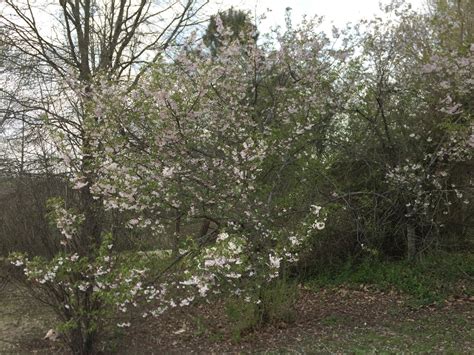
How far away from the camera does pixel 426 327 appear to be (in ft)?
23.7

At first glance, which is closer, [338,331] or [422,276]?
[338,331]

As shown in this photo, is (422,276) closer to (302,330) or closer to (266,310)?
(302,330)

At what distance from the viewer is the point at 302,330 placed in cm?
762

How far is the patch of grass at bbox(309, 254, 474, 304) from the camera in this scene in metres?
8.81

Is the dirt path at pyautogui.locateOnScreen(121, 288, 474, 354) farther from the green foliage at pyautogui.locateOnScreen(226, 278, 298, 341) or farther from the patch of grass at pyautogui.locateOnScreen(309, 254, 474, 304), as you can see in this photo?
the patch of grass at pyautogui.locateOnScreen(309, 254, 474, 304)

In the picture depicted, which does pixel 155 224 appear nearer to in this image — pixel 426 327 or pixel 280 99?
pixel 280 99

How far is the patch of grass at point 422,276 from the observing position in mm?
8812

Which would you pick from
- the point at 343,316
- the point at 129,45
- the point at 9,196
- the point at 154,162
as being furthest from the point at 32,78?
the point at 343,316

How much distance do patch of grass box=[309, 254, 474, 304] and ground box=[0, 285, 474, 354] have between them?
0.26m

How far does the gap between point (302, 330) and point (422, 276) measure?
2.98m

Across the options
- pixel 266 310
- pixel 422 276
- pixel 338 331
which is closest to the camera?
pixel 338 331

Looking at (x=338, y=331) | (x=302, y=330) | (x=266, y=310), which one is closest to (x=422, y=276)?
(x=338, y=331)

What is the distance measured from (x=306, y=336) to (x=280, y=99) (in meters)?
3.45

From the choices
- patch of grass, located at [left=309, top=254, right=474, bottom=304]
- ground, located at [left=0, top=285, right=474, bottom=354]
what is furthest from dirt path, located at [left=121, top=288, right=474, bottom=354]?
patch of grass, located at [left=309, top=254, right=474, bottom=304]
